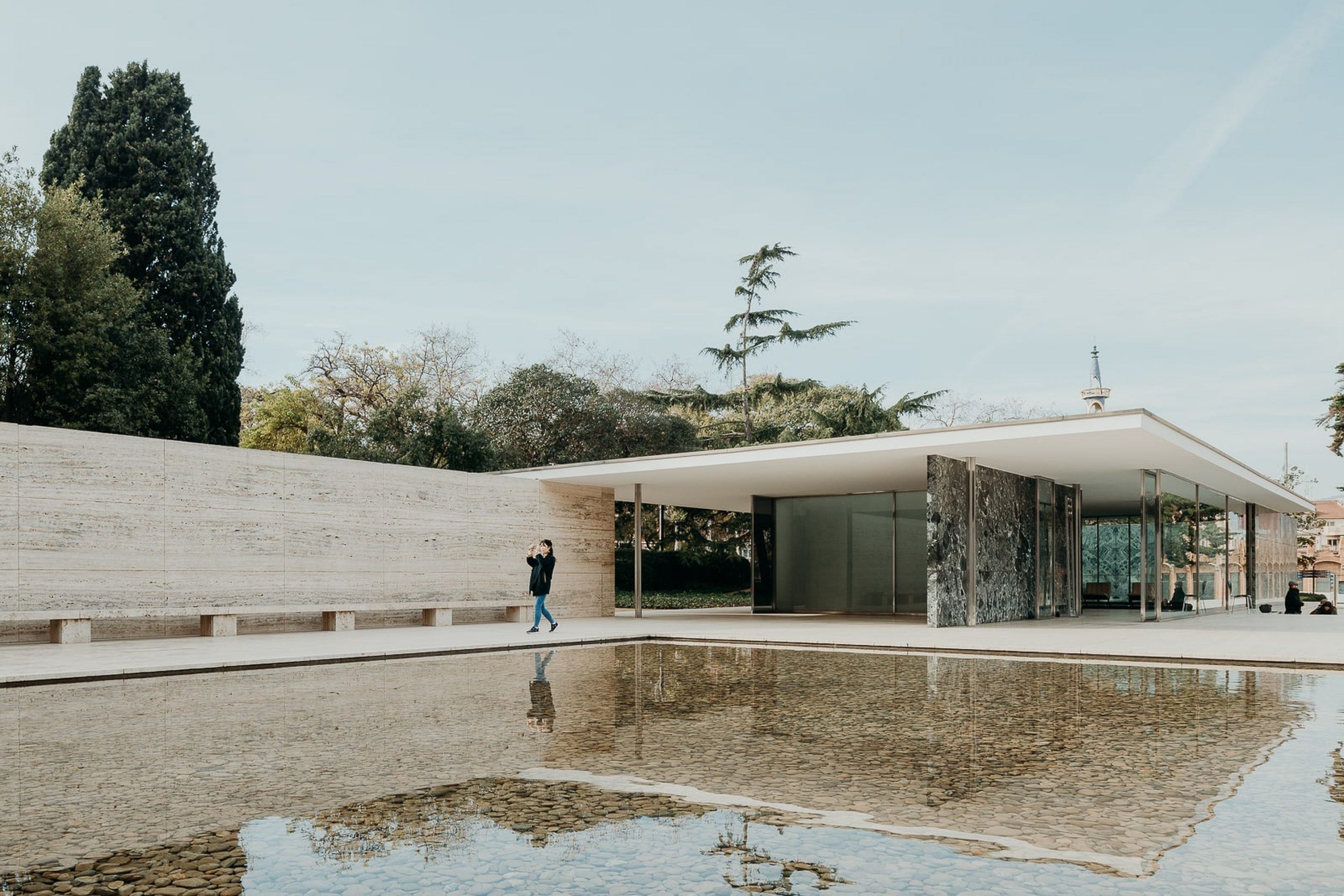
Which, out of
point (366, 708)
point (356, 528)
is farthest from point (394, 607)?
point (366, 708)

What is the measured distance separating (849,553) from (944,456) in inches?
305

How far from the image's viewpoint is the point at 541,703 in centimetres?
818

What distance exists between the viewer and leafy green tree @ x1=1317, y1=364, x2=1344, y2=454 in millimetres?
28406

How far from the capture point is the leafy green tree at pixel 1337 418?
1118 inches

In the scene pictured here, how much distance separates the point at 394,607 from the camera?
17375 millimetres

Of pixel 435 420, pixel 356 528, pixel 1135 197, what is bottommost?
pixel 356 528

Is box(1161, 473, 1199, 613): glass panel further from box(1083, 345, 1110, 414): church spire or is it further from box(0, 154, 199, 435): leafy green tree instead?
box(0, 154, 199, 435): leafy green tree

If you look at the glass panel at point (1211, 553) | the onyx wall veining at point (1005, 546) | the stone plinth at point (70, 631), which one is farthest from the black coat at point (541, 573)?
the glass panel at point (1211, 553)

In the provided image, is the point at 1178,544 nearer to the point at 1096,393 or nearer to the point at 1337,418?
the point at 1096,393

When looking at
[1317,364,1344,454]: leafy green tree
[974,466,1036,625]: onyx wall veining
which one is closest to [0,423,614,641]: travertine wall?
[974,466,1036,625]: onyx wall veining

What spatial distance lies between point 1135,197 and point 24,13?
2453 centimetres

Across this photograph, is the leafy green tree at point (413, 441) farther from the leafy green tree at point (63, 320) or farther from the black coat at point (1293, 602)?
the black coat at point (1293, 602)

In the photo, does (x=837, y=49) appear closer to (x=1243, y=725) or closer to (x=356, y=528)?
(x=356, y=528)

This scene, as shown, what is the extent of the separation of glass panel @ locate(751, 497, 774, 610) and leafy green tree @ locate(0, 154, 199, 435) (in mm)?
15257
